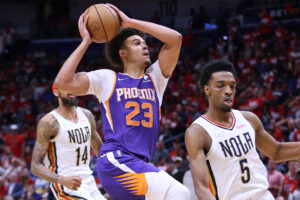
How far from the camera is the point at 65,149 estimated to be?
573cm

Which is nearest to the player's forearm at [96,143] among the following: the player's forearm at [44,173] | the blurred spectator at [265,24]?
the player's forearm at [44,173]

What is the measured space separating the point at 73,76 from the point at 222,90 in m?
1.23

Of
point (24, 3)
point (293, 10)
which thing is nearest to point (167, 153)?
point (293, 10)

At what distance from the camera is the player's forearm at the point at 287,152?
4.21m

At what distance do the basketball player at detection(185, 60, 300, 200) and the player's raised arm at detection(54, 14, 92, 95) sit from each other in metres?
0.95

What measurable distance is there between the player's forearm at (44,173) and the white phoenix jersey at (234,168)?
2058 mm

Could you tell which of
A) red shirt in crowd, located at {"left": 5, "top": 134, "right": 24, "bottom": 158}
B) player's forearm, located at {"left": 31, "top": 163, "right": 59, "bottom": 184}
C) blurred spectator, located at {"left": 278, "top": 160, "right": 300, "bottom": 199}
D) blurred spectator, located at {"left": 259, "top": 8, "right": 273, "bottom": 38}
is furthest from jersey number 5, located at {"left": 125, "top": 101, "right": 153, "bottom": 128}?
blurred spectator, located at {"left": 259, "top": 8, "right": 273, "bottom": 38}

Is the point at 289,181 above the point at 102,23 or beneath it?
beneath

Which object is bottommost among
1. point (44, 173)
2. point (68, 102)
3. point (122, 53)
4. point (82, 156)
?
point (44, 173)

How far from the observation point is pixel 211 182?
3.85 metres

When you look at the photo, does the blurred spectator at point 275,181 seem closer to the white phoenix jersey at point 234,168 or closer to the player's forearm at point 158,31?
the white phoenix jersey at point 234,168

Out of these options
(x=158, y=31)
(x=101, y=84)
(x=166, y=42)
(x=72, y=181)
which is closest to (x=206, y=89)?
(x=166, y=42)

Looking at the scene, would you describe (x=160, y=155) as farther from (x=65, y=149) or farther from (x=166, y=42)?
(x=166, y=42)

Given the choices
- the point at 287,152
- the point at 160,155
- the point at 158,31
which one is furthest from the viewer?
the point at 160,155
